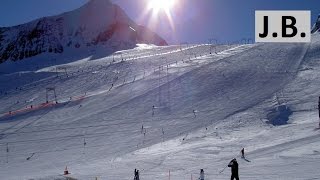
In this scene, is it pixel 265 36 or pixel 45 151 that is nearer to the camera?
pixel 265 36

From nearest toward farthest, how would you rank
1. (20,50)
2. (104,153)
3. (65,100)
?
(104,153), (65,100), (20,50)

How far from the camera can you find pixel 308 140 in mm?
34156

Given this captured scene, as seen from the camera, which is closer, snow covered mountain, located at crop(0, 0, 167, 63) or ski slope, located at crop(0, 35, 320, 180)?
ski slope, located at crop(0, 35, 320, 180)

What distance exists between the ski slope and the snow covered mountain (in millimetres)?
68257

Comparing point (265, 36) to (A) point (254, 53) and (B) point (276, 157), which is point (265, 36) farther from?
(A) point (254, 53)

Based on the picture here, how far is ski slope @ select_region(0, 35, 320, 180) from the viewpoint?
107 feet

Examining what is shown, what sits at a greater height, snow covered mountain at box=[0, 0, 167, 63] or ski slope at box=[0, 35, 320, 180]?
snow covered mountain at box=[0, 0, 167, 63]

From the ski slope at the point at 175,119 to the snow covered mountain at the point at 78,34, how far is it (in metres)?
68.3

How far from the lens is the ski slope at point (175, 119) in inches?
1283

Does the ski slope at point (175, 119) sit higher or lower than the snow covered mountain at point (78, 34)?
lower

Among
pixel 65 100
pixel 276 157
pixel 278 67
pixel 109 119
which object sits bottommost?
pixel 276 157

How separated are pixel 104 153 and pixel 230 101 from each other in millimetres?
16554

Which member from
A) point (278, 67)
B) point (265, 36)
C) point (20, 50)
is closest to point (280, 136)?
point (265, 36)

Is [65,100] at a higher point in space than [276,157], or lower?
higher
